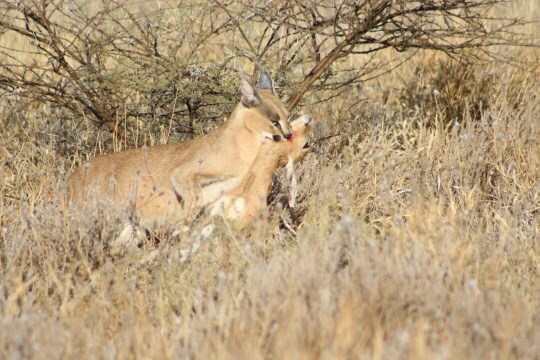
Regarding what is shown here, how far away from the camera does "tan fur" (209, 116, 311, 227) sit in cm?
560

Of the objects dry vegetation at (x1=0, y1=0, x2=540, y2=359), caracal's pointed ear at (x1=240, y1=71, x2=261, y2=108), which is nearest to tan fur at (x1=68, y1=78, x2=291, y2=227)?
caracal's pointed ear at (x1=240, y1=71, x2=261, y2=108)

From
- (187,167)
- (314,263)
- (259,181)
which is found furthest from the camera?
(187,167)

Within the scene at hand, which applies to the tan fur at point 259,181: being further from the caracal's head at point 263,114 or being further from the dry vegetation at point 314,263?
the dry vegetation at point 314,263

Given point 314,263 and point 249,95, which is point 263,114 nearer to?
point 249,95

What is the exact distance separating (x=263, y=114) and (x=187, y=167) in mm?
595

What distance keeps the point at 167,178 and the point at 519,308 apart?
2.85m

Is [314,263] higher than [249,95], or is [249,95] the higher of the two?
[249,95]

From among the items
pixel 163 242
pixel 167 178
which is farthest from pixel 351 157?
pixel 163 242

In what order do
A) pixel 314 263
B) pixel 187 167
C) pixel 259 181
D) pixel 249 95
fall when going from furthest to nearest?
pixel 249 95, pixel 187 167, pixel 259 181, pixel 314 263

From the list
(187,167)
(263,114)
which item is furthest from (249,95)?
(187,167)

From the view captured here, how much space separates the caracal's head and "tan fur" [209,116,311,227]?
88 millimetres

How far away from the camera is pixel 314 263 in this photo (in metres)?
4.28

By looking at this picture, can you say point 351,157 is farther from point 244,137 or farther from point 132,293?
point 132,293

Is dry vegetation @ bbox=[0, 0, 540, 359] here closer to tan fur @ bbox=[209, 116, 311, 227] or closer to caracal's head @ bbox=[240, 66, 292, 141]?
tan fur @ bbox=[209, 116, 311, 227]
